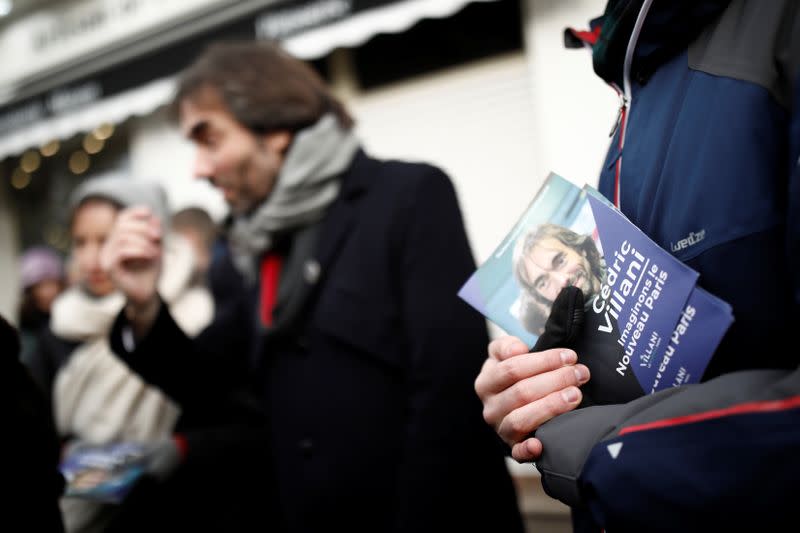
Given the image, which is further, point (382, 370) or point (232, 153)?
point (232, 153)

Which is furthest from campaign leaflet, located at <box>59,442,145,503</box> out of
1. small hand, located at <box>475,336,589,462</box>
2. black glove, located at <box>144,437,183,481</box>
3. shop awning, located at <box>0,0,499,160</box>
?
shop awning, located at <box>0,0,499,160</box>

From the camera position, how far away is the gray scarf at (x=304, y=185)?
1757 mm

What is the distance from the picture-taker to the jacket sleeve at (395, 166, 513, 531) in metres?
1.47

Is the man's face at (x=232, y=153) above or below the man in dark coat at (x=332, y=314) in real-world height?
above

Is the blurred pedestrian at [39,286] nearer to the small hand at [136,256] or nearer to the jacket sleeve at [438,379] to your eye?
the small hand at [136,256]

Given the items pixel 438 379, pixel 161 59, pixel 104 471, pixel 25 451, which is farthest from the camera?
pixel 161 59

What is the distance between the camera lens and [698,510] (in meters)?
0.59

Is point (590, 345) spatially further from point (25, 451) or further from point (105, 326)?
point (105, 326)

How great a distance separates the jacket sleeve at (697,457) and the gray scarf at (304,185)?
1.21 meters

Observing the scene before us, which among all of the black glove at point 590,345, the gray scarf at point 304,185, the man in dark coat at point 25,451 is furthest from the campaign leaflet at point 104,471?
the black glove at point 590,345

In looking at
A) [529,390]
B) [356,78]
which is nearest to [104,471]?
[529,390]

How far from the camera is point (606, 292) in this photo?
2.56ft

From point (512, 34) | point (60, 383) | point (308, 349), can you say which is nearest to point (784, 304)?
point (308, 349)

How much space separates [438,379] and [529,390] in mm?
711
